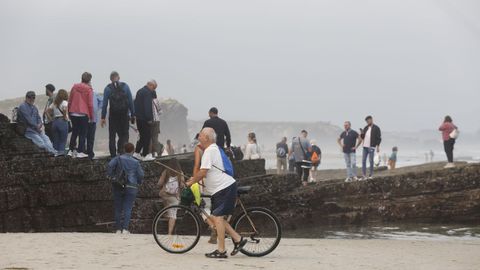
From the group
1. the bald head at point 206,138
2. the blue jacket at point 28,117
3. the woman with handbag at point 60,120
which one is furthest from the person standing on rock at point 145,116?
the bald head at point 206,138

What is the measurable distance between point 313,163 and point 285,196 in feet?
26.9

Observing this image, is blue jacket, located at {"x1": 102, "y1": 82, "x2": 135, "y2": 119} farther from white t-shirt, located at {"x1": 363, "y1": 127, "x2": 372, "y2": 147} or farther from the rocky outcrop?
white t-shirt, located at {"x1": 363, "y1": 127, "x2": 372, "y2": 147}

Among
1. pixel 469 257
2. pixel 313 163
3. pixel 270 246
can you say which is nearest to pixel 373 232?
pixel 469 257

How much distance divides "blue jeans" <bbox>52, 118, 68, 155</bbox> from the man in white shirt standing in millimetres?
8081

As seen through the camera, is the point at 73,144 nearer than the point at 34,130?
No

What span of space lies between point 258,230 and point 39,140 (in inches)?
322

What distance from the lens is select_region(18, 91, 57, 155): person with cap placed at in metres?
16.3

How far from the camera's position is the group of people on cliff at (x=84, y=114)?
649 inches

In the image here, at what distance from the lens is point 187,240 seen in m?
10.6

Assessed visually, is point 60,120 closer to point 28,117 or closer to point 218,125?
point 28,117

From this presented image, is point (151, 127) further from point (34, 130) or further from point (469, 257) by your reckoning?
point (469, 257)

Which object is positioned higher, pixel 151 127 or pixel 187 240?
pixel 151 127

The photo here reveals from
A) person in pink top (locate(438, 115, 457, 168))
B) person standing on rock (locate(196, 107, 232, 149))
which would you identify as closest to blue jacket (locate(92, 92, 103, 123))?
person standing on rock (locate(196, 107, 232, 149))

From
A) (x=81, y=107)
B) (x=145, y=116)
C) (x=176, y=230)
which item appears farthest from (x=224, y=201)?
(x=145, y=116)
